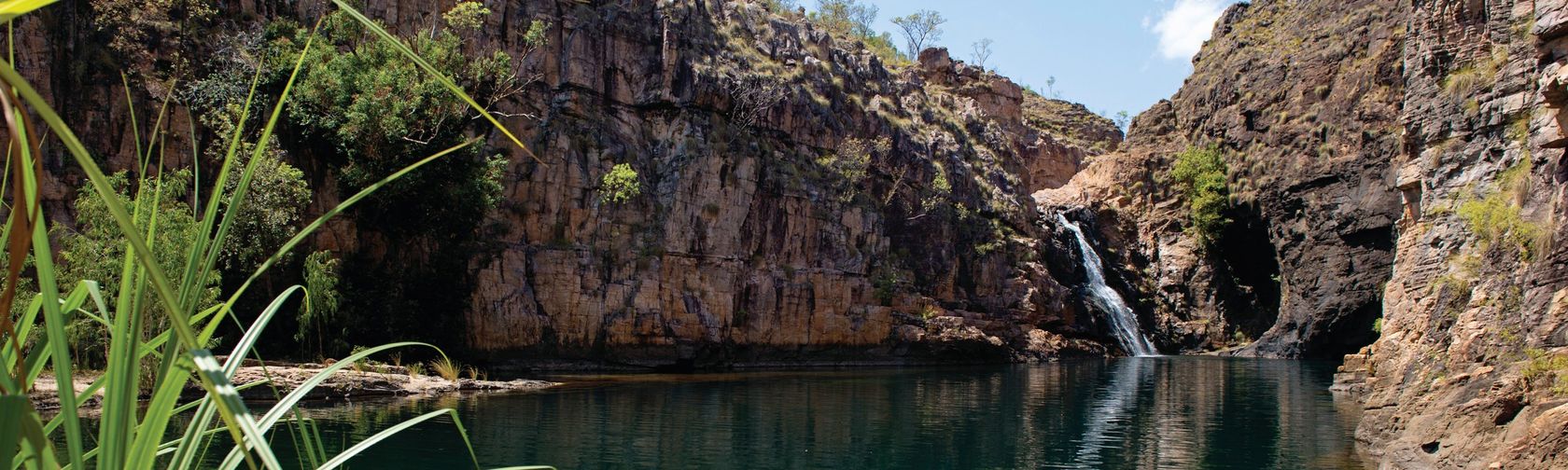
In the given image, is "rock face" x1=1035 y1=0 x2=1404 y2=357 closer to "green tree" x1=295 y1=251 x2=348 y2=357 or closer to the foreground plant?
"green tree" x1=295 y1=251 x2=348 y2=357

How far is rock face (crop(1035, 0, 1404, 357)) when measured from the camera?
53.3 m

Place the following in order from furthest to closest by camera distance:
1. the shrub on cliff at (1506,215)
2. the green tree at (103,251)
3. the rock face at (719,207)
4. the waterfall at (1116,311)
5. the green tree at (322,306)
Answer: the waterfall at (1116,311), the rock face at (719,207), the green tree at (322,306), the green tree at (103,251), the shrub on cliff at (1506,215)

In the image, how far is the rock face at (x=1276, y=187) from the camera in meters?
53.3

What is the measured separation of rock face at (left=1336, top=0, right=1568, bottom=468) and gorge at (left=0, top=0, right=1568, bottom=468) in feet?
0.33

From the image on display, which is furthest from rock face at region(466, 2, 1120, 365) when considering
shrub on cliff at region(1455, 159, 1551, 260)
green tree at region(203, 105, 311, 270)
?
shrub on cliff at region(1455, 159, 1551, 260)

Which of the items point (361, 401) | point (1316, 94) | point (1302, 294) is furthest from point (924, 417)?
point (1316, 94)

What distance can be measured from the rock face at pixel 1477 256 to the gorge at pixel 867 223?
101 millimetres

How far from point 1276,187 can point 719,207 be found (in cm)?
3124

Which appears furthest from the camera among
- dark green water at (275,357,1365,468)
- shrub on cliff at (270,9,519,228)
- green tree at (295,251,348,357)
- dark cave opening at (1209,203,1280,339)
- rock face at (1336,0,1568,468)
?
dark cave opening at (1209,203,1280,339)

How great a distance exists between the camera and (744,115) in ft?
171

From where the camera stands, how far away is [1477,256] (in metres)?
21.5

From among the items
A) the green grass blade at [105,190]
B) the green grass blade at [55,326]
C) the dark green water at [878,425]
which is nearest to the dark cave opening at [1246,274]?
the dark green water at [878,425]

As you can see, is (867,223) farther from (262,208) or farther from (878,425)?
(878,425)

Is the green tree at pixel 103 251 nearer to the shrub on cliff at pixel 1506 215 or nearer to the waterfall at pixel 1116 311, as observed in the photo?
the shrub on cliff at pixel 1506 215
